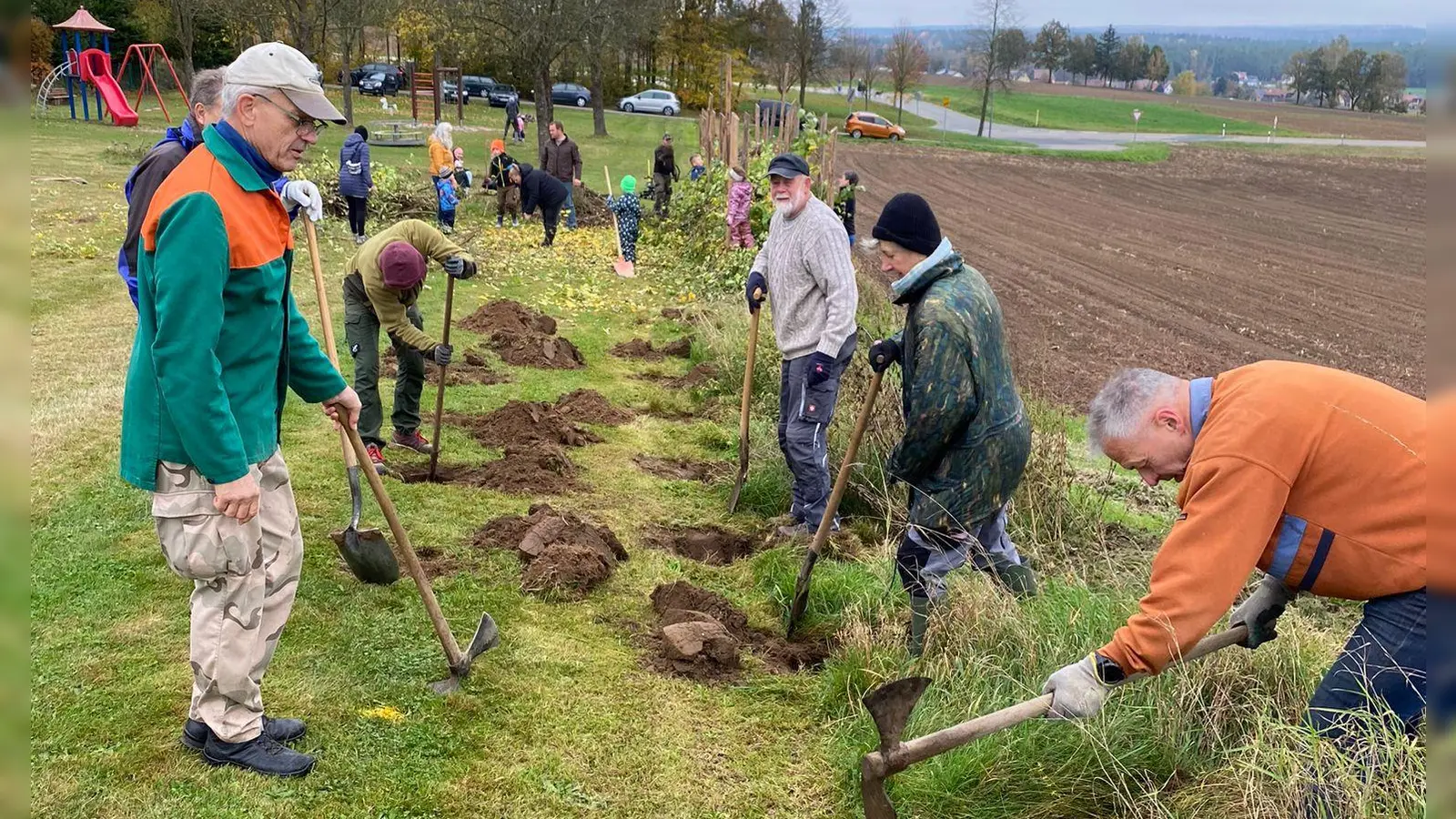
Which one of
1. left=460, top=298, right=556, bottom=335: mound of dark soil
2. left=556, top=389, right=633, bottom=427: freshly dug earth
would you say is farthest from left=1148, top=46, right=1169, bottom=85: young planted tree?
left=556, top=389, right=633, bottom=427: freshly dug earth

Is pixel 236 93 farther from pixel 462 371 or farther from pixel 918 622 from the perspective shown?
pixel 462 371

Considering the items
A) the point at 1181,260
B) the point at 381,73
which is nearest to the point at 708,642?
the point at 1181,260

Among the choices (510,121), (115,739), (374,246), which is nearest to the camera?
(115,739)

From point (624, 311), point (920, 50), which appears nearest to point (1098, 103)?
point (920, 50)

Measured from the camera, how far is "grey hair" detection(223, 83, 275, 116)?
3049 millimetres

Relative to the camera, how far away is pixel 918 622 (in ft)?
13.9

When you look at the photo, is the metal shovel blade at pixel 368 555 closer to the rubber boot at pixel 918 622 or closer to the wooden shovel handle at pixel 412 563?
the wooden shovel handle at pixel 412 563

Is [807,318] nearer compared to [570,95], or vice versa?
[807,318]

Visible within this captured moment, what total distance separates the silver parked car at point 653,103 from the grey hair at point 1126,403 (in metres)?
44.0

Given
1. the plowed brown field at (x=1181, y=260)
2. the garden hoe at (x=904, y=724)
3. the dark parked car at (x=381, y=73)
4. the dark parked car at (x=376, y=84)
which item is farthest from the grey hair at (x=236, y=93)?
the dark parked car at (x=381, y=73)

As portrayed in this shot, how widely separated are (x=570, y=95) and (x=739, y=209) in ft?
113

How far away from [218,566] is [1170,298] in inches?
615

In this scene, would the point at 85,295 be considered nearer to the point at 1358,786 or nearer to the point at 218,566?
the point at 218,566

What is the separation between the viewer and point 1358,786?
260 cm
